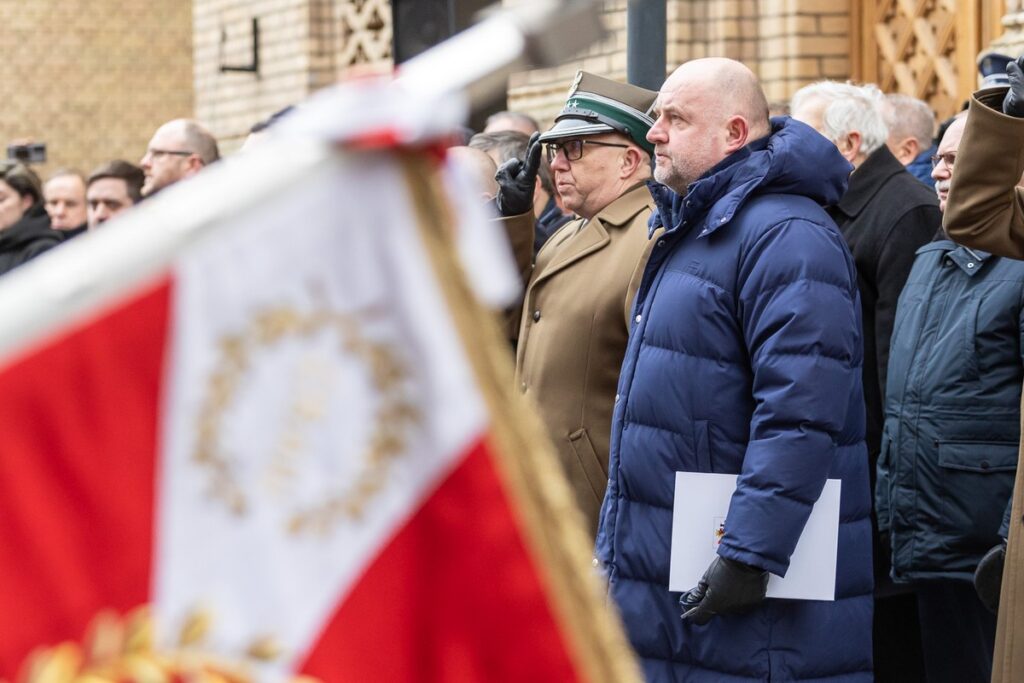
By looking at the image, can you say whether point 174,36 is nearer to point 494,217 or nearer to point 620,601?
point 494,217

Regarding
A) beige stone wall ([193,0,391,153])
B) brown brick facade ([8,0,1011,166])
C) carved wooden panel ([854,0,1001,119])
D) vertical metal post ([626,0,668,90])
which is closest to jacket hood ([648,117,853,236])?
brown brick facade ([8,0,1011,166])

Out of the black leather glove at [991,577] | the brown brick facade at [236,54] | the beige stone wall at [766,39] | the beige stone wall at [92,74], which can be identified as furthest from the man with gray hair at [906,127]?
the beige stone wall at [92,74]

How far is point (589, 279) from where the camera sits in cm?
451

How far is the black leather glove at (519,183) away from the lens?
17.3 feet

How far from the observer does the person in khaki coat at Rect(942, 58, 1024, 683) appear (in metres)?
3.80

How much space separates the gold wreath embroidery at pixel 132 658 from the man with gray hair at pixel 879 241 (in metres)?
4.02

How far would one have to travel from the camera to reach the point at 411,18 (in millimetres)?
8477

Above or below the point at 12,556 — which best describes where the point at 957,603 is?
below

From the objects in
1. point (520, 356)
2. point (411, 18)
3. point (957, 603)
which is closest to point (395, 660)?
point (520, 356)

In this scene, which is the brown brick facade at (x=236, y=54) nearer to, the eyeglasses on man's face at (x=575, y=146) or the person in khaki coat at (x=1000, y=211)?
the eyeglasses on man's face at (x=575, y=146)

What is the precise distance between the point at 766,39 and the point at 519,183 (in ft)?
15.2

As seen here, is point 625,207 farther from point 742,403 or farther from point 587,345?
point 742,403

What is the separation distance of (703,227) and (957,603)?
1637 millimetres

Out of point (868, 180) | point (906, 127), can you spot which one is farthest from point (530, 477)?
point (906, 127)
